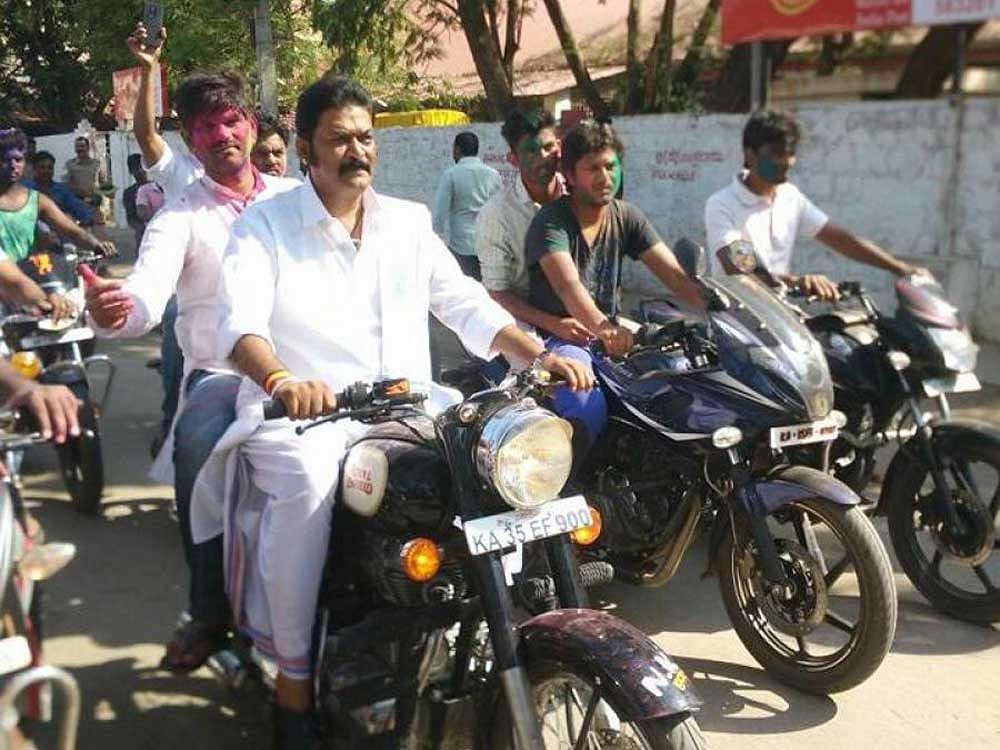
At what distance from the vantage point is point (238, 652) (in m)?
3.04

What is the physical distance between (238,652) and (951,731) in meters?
2.01

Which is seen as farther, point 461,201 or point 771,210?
point 461,201

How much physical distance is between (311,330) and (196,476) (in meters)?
0.58

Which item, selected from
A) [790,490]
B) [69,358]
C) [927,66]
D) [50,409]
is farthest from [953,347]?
[927,66]

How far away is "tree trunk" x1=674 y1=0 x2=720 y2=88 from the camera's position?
13.1m

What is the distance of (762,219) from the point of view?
452cm

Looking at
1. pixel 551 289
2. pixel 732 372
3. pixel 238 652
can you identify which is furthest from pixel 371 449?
pixel 551 289

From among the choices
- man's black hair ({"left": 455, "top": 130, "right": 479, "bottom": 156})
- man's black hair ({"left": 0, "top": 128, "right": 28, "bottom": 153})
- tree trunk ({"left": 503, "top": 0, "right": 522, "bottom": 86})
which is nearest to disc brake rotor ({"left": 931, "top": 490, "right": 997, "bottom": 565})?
man's black hair ({"left": 0, "top": 128, "right": 28, "bottom": 153})

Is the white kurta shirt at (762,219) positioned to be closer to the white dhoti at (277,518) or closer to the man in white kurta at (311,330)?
the man in white kurta at (311,330)

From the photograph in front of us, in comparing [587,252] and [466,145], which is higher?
[466,145]

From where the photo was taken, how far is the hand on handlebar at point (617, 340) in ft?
10.8

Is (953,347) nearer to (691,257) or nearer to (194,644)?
(691,257)

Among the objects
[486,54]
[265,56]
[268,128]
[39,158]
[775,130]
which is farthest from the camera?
[265,56]

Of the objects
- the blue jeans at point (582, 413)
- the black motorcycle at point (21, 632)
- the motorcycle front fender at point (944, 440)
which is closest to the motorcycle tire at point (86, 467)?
the blue jeans at point (582, 413)
